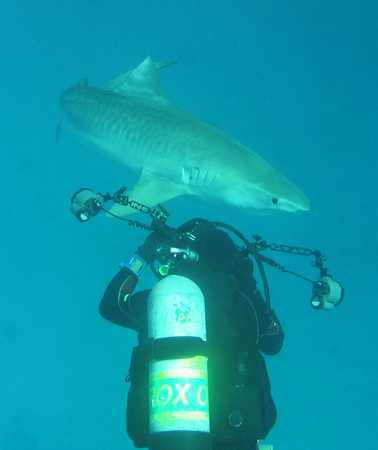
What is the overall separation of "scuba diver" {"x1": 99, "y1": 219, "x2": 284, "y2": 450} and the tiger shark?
6.27ft

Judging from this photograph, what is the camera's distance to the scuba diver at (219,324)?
7.72 feet

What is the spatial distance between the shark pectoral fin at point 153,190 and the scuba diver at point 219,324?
2.18 meters

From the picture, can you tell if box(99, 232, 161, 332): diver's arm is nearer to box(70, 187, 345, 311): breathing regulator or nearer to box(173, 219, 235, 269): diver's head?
box(70, 187, 345, 311): breathing regulator

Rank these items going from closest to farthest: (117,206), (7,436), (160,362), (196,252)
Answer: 1. (160,362)
2. (196,252)
3. (117,206)
4. (7,436)

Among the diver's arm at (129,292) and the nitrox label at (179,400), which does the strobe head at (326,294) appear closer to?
the diver's arm at (129,292)

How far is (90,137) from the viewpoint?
5.79 m

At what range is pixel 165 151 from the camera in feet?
16.6

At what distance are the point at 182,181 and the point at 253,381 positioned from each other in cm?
307

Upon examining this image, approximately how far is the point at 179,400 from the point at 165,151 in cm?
350

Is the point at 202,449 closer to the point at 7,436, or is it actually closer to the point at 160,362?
the point at 160,362

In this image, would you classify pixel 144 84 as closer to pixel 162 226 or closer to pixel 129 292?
pixel 162 226

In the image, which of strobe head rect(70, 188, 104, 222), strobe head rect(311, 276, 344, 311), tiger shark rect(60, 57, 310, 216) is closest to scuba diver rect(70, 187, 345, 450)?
strobe head rect(70, 188, 104, 222)

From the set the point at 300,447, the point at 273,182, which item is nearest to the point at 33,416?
the point at 300,447

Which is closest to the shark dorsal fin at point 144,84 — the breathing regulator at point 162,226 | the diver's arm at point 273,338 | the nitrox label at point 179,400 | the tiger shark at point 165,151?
the tiger shark at point 165,151
